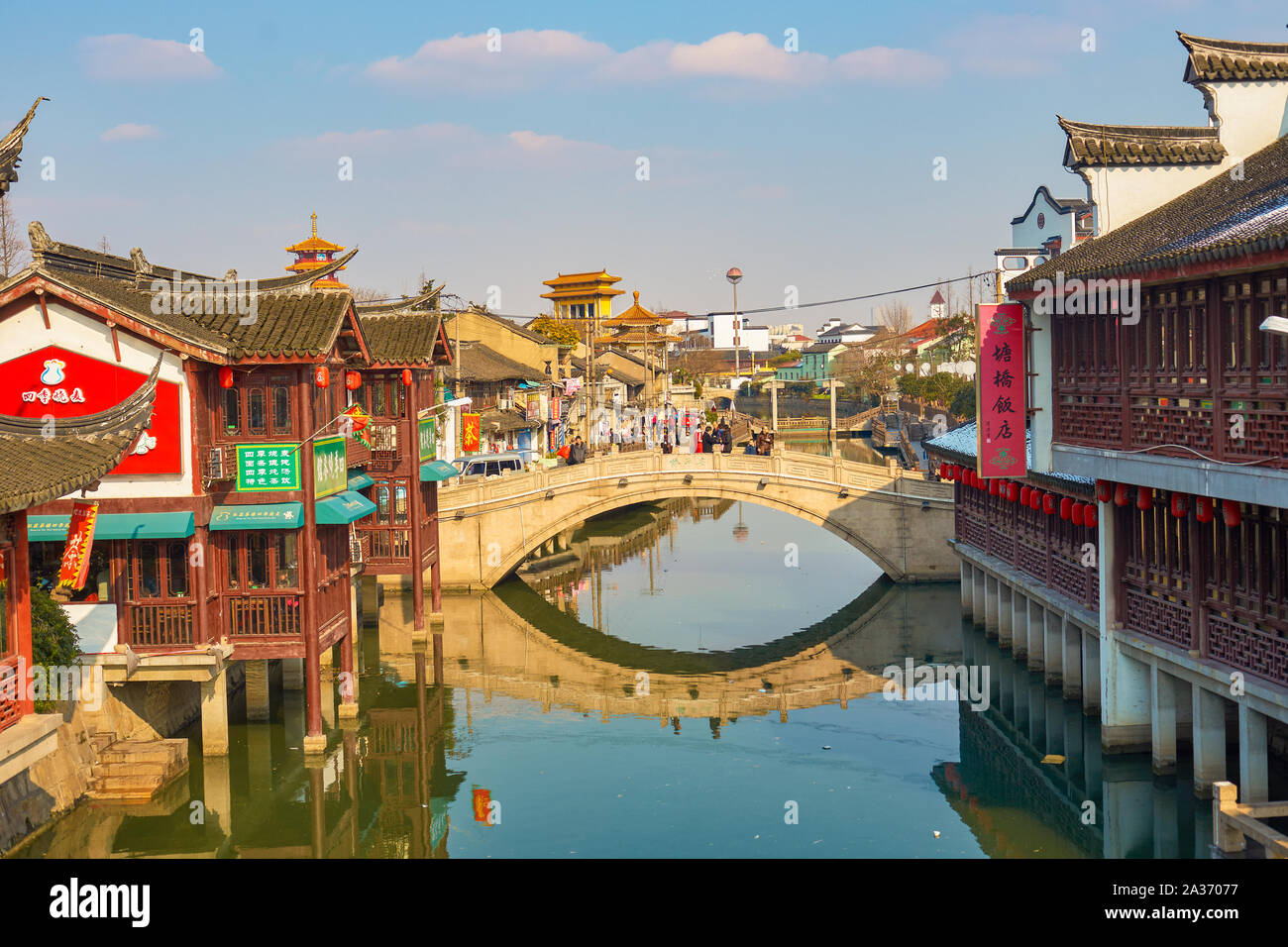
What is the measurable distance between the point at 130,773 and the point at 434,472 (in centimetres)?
1310

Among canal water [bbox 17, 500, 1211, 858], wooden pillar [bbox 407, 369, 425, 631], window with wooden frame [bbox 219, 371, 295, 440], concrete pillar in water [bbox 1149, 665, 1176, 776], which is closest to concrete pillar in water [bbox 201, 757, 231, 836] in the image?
canal water [bbox 17, 500, 1211, 858]

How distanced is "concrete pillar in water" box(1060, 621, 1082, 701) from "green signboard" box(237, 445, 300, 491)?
14.0 m

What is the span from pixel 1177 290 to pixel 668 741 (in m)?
12.1

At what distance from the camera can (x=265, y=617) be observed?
68.9ft

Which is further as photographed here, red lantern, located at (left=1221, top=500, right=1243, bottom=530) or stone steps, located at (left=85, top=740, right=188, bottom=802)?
stone steps, located at (left=85, top=740, right=188, bottom=802)

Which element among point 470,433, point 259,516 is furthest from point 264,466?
point 470,433

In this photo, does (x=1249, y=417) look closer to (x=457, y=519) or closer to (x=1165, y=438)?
(x=1165, y=438)

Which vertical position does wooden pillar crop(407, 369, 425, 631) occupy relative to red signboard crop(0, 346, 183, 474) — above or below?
below

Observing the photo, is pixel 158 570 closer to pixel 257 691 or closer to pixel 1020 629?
pixel 257 691

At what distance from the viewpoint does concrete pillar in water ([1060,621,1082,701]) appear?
23.5m

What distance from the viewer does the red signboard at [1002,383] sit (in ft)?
66.7

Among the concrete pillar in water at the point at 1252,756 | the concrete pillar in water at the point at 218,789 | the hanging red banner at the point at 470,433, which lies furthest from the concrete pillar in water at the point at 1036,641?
the hanging red banner at the point at 470,433

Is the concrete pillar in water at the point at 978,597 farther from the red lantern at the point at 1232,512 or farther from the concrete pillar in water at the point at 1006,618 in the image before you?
the red lantern at the point at 1232,512

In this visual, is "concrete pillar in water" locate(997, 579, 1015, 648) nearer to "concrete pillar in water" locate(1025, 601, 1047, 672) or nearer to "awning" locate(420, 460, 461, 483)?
"concrete pillar in water" locate(1025, 601, 1047, 672)
